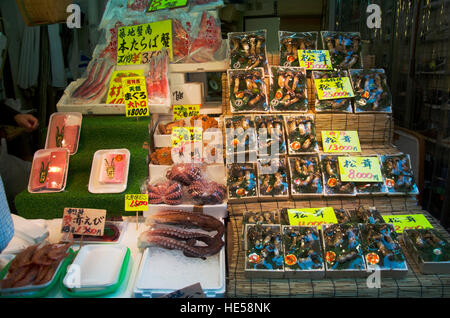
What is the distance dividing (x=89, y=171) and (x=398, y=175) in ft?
8.22

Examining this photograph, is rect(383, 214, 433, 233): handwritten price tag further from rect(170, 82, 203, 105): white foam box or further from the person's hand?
the person's hand

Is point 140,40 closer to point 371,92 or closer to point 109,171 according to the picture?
point 109,171

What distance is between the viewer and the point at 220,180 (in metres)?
2.72

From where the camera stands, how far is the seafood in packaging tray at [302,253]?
1.86m

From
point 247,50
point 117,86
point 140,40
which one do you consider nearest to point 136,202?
point 117,86

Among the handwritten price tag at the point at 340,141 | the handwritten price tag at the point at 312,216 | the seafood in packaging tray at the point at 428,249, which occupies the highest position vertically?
the handwritten price tag at the point at 340,141

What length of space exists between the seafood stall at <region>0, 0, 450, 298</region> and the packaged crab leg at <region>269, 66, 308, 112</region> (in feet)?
0.03

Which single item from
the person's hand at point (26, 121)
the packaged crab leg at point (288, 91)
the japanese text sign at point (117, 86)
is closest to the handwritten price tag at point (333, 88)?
the packaged crab leg at point (288, 91)

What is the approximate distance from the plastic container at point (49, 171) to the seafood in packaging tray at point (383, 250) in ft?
7.35

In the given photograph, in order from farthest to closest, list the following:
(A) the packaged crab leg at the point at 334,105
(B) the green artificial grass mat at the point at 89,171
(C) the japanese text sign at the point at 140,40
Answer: (C) the japanese text sign at the point at 140,40
(A) the packaged crab leg at the point at 334,105
(B) the green artificial grass mat at the point at 89,171

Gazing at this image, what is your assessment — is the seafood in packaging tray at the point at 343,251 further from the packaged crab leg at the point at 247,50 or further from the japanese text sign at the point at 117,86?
the japanese text sign at the point at 117,86

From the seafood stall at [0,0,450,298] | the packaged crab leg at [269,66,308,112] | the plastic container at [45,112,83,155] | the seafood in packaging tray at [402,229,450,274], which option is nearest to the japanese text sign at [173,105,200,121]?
the seafood stall at [0,0,450,298]

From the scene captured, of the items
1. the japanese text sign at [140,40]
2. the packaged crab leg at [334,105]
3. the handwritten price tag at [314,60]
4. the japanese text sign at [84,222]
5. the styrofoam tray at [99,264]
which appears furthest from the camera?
the japanese text sign at [140,40]

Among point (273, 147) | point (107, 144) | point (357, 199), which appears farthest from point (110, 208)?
point (357, 199)
